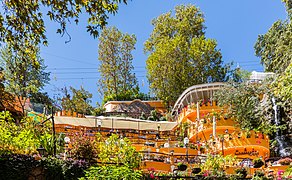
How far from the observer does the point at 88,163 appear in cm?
1091

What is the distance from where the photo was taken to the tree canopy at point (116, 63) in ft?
115

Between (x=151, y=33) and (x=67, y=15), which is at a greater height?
(x=151, y=33)

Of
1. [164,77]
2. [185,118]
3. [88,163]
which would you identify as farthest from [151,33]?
[88,163]

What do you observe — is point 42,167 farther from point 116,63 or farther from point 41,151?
point 116,63

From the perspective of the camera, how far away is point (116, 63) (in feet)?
116

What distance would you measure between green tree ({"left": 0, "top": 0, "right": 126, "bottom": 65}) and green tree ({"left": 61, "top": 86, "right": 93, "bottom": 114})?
2344 cm

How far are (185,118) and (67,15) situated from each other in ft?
58.0

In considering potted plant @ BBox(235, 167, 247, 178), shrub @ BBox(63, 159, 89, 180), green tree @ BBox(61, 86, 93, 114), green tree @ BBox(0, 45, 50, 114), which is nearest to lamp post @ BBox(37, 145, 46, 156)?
shrub @ BBox(63, 159, 89, 180)

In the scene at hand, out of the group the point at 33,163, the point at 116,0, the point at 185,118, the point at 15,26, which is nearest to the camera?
the point at 116,0

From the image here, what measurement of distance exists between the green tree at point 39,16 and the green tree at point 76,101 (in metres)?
23.4

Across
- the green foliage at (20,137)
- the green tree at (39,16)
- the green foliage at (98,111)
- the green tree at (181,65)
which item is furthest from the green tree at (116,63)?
the green tree at (39,16)

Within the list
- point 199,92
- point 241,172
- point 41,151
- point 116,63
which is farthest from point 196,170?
point 116,63

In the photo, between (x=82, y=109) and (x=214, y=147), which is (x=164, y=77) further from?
(x=214, y=147)

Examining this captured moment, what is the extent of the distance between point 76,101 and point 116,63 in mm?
6773
